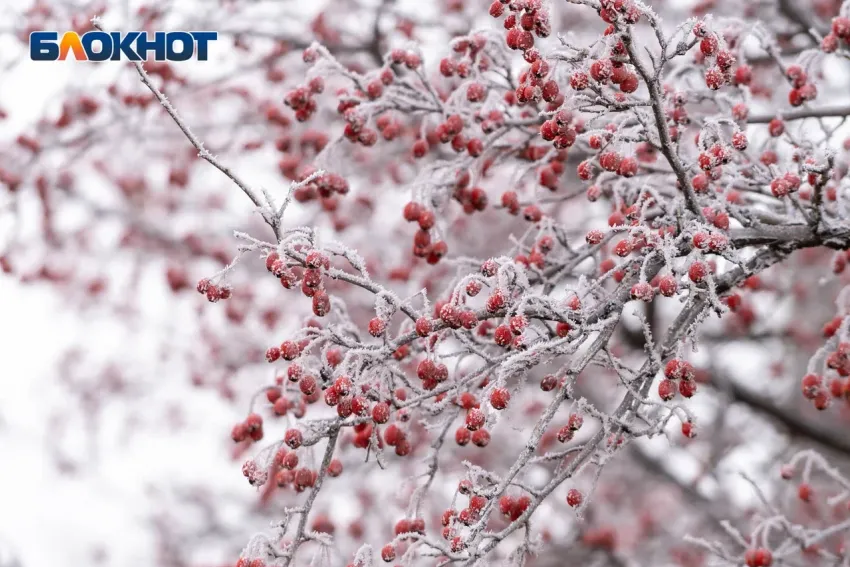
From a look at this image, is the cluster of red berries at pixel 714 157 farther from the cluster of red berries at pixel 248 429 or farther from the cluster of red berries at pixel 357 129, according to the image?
the cluster of red berries at pixel 248 429

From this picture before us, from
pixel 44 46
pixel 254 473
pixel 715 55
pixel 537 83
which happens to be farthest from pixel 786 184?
pixel 44 46

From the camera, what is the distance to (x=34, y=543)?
13328mm

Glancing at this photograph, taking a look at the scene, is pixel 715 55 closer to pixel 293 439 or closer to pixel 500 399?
pixel 500 399

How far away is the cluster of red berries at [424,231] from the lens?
294cm

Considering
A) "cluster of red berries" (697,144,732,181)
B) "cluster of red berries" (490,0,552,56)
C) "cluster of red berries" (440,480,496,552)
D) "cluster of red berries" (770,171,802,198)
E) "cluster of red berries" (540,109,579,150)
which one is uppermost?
"cluster of red berries" (490,0,552,56)

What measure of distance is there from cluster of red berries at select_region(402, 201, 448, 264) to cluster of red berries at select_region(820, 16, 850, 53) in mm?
1274

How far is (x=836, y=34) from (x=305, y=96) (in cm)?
184

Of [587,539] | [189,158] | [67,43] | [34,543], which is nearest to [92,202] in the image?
[189,158]

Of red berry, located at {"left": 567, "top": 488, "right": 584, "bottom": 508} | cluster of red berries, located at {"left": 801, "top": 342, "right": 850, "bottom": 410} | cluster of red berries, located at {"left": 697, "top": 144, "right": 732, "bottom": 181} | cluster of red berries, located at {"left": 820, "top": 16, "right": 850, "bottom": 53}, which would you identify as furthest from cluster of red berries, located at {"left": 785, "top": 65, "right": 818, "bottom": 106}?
red berry, located at {"left": 567, "top": 488, "right": 584, "bottom": 508}

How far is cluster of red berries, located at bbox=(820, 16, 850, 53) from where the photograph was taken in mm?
2820

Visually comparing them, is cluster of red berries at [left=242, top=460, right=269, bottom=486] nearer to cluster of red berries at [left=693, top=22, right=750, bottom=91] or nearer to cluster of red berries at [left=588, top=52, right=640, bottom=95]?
cluster of red berries at [left=588, top=52, right=640, bottom=95]

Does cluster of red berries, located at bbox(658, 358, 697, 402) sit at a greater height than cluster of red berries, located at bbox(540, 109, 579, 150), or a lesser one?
lesser

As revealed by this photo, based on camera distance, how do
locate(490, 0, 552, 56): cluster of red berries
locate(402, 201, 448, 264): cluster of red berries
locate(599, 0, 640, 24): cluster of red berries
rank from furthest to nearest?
locate(402, 201, 448, 264): cluster of red berries → locate(490, 0, 552, 56): cluster of red berries → locate(599, 0, 640, 24): cluster of red berries

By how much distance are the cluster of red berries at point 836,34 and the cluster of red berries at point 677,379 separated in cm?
136
